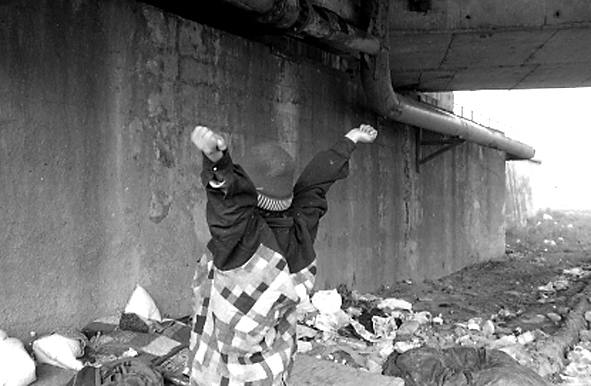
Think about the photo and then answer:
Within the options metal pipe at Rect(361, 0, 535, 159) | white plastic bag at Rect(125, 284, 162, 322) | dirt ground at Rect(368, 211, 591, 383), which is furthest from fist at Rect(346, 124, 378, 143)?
metal pipe at Rect(361, 0, 535, 159)

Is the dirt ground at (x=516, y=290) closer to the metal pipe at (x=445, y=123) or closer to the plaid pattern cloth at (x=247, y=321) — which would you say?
the metal pipe at (x=445, y=123)

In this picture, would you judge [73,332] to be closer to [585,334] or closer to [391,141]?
[585,334]

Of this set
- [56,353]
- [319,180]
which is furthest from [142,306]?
[319,180]

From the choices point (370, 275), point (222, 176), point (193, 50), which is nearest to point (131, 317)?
point (193, 50)

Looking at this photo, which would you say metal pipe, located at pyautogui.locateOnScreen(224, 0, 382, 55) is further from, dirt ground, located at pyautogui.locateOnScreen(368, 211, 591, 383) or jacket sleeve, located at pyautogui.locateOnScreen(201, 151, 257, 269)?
dirt ground, located at pyautogui.locateOnScreen(368, 211, 591, 383)

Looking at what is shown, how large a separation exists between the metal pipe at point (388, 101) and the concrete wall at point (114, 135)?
679 mm

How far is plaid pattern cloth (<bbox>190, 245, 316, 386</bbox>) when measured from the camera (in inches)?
67.5

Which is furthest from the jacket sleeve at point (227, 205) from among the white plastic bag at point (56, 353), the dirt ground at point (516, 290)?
the dirt ground at point (516, 290)

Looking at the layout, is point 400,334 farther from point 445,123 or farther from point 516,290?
point 516,290

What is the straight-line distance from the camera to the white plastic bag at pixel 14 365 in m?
2.76

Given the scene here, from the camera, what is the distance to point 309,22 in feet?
14.8

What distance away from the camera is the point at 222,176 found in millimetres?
1525

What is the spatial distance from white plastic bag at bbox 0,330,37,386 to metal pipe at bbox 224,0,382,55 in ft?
8.06

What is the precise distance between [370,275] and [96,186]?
14.9ft
